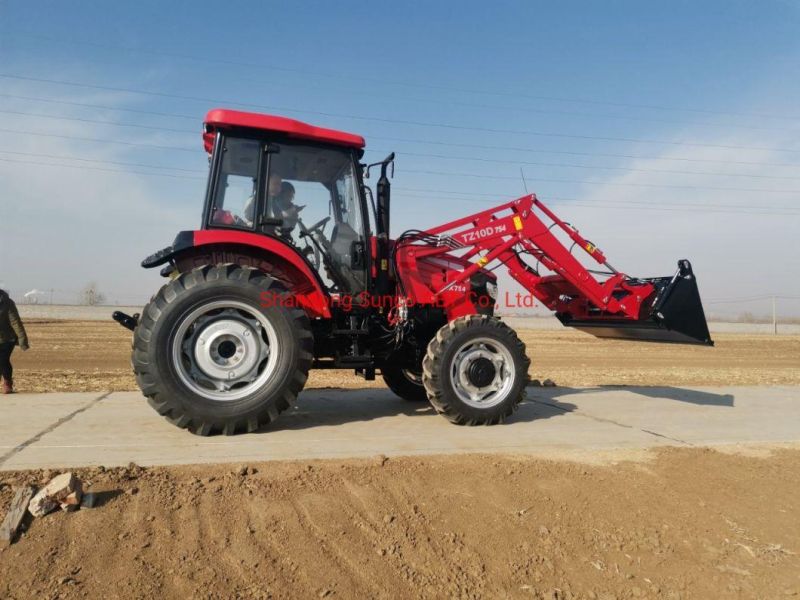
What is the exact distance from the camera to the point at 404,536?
2.91m

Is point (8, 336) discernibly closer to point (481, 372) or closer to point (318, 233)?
point (318, 233)

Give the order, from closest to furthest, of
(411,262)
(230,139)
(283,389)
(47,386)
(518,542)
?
1. (518,542)
2. (283,389)
3. (230,139)
4. (411,262)
5. (47,386)

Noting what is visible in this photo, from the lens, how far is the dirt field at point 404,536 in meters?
2.50

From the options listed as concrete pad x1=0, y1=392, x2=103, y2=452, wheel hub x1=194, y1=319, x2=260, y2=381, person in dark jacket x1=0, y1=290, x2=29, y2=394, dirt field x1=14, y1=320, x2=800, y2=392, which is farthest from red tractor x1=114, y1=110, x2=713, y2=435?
dirt field x1=14, y1=320, x2=800, y2=392

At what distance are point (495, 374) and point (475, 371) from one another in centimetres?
25

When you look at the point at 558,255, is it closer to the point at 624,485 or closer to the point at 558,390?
the point at 558,390

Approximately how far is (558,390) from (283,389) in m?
4.88

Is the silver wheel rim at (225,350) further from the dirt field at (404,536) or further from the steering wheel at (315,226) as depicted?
the dirt field at (404,536)

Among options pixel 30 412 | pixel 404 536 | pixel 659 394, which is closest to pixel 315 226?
pixel 30 412

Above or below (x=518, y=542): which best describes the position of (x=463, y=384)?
above

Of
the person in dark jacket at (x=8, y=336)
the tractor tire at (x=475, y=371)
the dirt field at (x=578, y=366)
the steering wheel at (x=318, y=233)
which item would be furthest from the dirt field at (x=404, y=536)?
the dirt field at (x=578, y=366)

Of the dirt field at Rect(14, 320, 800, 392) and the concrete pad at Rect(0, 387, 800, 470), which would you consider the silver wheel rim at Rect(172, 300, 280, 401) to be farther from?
the dirt field at Rect(14, 320, 800, 392)

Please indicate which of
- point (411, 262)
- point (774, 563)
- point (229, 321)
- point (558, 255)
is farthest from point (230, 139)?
point (774, 563)

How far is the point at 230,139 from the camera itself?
519 centimetres
